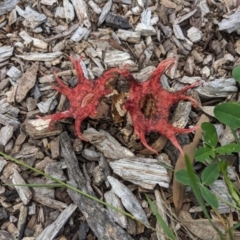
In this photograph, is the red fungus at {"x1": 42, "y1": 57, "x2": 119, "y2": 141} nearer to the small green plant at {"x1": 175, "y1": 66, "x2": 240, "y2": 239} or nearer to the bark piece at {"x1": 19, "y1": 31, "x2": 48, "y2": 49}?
the bark piece at {"x1": 19, "y1": 31, "x2": 48, "y2": 49}

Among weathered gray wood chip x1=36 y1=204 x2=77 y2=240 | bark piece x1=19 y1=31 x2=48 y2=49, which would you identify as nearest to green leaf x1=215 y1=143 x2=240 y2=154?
weathered gray wood chip x1=36 y1=204 x2=77 y2=240

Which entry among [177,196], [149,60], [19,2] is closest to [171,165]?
[177,196]

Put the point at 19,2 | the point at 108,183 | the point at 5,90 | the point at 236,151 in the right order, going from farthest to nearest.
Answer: the point at 19,2 < the point at 5,90 < the point at 108,183 < the point at 236,151

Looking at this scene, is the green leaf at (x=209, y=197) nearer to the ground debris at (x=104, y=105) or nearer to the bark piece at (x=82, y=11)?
the ground debris at (x=104, y=105)

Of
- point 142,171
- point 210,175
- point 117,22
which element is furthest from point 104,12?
point 210,175

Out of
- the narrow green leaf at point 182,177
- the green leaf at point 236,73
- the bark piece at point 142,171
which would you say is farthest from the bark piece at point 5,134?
the green leaf at point 236,73

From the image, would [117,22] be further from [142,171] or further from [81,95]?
[142,171]

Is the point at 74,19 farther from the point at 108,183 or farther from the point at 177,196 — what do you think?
the point at 177,196
